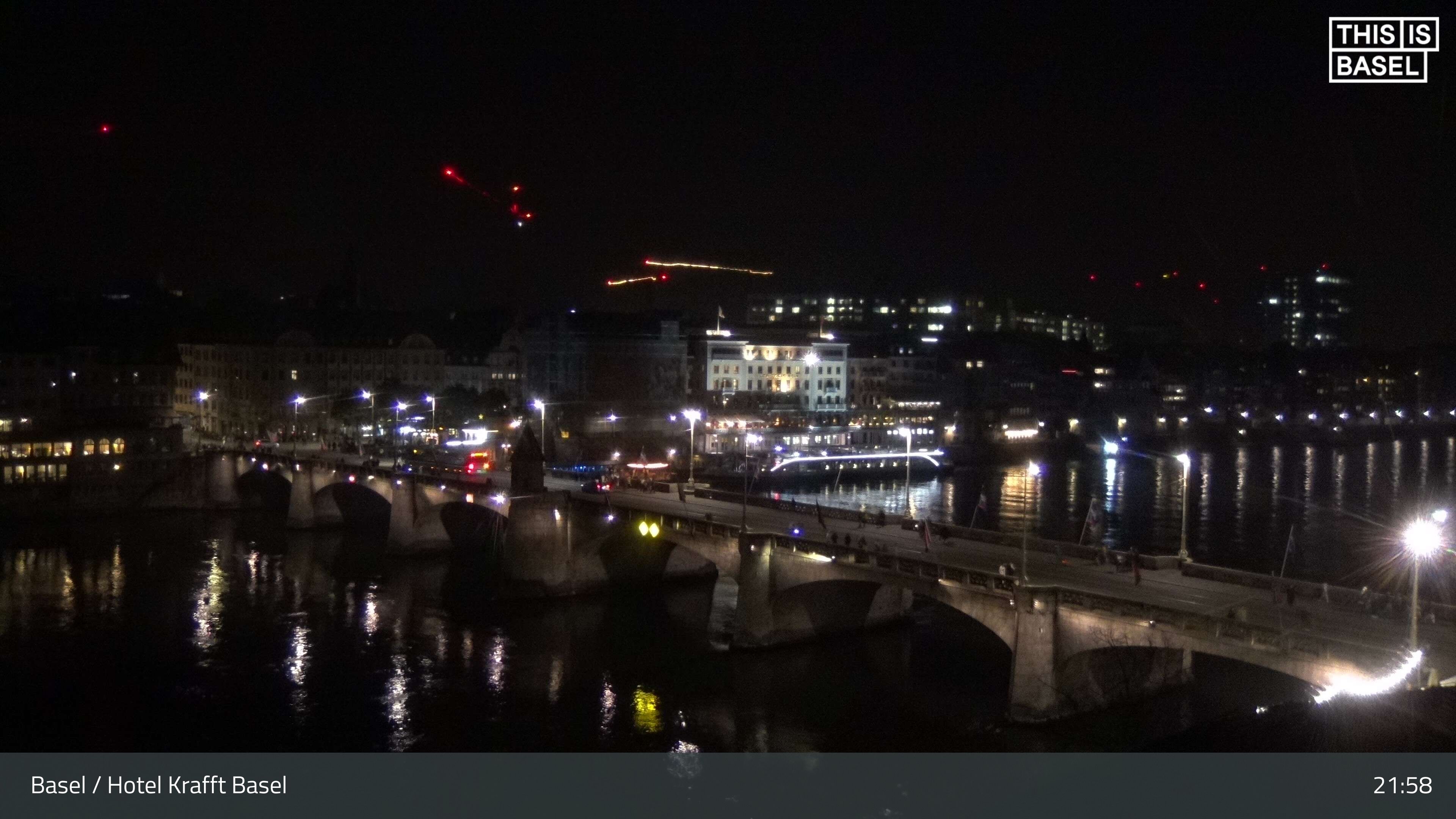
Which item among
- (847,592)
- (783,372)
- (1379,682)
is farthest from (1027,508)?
(783,372)

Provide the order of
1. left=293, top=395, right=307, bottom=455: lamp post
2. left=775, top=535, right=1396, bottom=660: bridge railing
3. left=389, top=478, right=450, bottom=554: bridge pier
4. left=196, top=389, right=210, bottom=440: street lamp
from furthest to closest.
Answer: left=196, top=389, right=210, bottom=440: street lamp → left=293, top=395, right=307, bottom=455: lamp post → left=389, top=478, right=450, bottom=554: bridge pier → left=775, top=535, right=1396, bottom=660: bridge railing

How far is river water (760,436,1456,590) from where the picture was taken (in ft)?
158

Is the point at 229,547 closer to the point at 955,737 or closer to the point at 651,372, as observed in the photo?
the point at 955,737

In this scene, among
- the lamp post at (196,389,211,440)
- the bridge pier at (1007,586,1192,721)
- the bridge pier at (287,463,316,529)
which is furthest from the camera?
the lamp post at (196,389,211,440)

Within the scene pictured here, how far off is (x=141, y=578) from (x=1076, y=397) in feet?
354

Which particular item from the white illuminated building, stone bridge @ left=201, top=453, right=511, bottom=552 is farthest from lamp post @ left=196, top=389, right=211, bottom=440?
the white illuminated building

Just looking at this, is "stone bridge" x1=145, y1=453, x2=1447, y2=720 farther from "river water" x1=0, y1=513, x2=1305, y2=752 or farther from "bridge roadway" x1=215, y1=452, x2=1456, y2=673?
"river water" x1=0, y1=513, x2=1305, y2=752

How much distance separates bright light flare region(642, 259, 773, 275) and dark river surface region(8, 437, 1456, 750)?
7676 cm

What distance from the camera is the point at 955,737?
23.8 m

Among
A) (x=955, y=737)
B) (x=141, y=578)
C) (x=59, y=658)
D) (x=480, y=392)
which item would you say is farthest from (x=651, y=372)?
(x=955, y=737)

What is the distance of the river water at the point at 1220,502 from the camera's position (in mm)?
48156

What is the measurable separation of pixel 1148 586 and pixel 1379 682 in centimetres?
719

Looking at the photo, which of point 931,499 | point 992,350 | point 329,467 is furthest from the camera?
point 992,350

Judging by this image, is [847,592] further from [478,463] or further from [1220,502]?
[1220,502]
